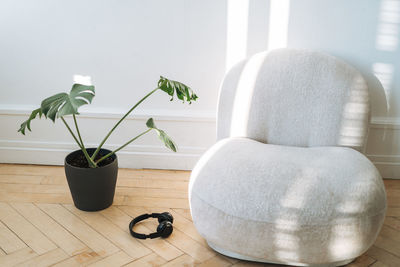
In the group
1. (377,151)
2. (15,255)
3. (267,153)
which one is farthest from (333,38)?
(15,255)

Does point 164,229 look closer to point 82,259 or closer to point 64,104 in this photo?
point 82,259

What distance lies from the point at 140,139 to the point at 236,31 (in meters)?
0.79

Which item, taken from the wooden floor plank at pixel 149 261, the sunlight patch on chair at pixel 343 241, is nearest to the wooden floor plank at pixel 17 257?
the wooden floor plank at pixel 149 261

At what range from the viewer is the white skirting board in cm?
224

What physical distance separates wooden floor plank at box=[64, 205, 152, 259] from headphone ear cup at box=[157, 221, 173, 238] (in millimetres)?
93

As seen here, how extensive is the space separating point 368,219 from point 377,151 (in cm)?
97

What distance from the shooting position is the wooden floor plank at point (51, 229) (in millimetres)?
1615

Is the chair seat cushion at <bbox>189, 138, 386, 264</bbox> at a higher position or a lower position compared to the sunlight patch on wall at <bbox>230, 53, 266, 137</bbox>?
lower

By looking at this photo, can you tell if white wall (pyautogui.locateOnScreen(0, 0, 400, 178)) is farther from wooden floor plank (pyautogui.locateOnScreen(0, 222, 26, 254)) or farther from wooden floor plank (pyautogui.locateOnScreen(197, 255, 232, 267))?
wooden floor plank (pyautogui.locateOnScreen(197, 255, 232, 267))

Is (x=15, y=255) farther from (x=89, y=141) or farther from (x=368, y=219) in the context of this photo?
(x=368, y=219)

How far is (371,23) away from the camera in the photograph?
2.04m

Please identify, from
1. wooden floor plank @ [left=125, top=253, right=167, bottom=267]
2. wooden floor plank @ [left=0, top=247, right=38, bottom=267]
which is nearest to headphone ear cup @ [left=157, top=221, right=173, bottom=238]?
wooden floor plank @ [left=125, top=253, right=167, bottom=267]

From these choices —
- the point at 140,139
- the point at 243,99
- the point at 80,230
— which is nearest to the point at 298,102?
the point at 243,99

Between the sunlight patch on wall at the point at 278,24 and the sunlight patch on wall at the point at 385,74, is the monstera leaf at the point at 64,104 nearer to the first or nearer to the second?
the sunlight patch on wall at the point at 278,24
